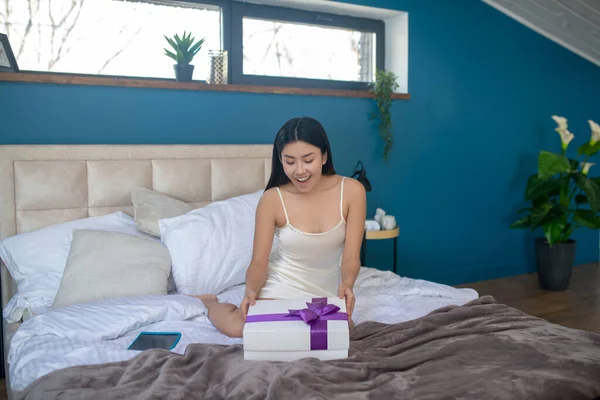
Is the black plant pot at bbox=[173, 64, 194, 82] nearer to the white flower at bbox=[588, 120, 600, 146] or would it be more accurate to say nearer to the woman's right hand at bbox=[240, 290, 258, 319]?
the woman's right hand at bbox=[240, 290, 258, 319]

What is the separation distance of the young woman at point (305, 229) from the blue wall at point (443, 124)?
113 cm

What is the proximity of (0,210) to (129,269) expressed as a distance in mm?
745

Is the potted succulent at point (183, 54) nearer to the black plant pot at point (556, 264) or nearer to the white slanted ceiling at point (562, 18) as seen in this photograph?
the white slanted ceiling at point (562, 18)

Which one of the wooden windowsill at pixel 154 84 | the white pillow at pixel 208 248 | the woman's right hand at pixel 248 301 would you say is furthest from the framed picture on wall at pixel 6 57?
the woman's right hand at pixel 248 301

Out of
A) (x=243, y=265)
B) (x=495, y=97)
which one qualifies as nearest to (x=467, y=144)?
(x=495, y=97)

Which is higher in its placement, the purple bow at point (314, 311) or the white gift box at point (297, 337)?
the purple bow at point (314, 311)

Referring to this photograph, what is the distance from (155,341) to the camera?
1728 millimetres

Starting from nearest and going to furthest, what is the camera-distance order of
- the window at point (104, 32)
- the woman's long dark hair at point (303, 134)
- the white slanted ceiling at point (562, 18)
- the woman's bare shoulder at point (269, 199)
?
1. the woman's long dark hair at point (303, 134)
2. the woman's bare shoulder at point (269, 199)
3. the window at point (104, 32)
4. the white slanted ceiling at point (562, 18)

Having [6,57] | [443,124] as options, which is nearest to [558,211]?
[443,124]

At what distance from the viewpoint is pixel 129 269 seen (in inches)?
84.0

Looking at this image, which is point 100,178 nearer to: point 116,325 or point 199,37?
point 116,325

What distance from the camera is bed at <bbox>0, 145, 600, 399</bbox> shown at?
132cm

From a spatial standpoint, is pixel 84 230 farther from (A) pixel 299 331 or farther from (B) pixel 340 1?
(B) pixel 340 1

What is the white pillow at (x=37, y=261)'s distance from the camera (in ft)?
7.10
